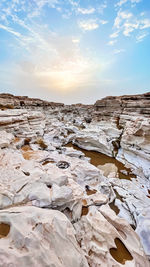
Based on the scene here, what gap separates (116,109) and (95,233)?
45.7ft

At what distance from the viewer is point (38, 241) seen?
139cm

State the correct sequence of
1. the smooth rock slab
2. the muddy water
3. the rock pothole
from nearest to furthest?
the smooth rock slab
the rock pothole
the muddy water

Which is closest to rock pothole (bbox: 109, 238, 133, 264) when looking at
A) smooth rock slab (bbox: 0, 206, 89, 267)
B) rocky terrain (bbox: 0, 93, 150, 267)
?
rocky terrain (bbox: 0, 93, 150, 267)

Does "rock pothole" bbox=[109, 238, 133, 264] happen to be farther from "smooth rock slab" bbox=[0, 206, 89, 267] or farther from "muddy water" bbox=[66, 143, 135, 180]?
"muddy water" bbox=[66, 143, 135, 180]

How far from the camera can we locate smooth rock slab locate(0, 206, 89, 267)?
1237mm

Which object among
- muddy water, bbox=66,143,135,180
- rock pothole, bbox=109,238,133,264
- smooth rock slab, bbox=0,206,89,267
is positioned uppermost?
smooth rock slab, bbox=0,206,89,267

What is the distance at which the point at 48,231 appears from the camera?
1555mm

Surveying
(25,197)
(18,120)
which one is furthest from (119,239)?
(18,120)

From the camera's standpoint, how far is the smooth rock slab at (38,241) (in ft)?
4.06

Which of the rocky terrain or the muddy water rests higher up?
the rocky terrain

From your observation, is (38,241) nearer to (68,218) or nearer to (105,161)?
(68,218)

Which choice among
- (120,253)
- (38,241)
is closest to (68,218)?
(38,241)

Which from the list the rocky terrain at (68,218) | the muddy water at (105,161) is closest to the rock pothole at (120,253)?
the rocky terrain at (68,218)

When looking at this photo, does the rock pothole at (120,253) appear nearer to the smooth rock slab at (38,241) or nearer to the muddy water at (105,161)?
the smooth rock slab at (38,241)
